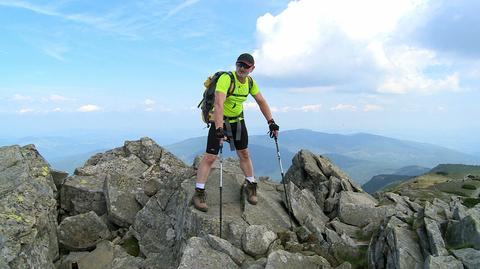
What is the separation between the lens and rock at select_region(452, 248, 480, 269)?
31.5 ft

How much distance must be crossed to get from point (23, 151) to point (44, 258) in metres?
7.35

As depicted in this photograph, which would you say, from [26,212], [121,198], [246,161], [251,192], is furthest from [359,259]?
[26,212]

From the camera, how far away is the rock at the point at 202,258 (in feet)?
38.7

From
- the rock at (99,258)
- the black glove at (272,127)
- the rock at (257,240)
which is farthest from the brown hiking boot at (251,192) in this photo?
the rock at (99,258)

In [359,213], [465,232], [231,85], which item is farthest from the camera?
[359,213]

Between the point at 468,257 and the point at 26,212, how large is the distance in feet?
46.5

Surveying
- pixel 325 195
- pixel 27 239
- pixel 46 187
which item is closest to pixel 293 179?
pixel 325 195

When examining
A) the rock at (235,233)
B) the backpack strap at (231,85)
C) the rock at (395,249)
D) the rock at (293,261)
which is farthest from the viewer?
the backpack strap at (231,85)

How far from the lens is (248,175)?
16.8 meters

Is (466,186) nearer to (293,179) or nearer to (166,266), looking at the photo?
(293,179)

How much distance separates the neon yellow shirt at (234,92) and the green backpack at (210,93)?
0.19 metres

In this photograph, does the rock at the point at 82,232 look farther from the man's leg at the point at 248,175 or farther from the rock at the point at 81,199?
the man's leg at the point at 248,175

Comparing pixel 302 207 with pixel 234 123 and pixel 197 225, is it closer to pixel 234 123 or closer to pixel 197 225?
pixel 234 123

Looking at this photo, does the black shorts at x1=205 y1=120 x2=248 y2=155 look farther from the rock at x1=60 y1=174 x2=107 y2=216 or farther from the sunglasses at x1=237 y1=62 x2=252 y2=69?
the rock at x1=60 y1=174 x2=107 y2=216
